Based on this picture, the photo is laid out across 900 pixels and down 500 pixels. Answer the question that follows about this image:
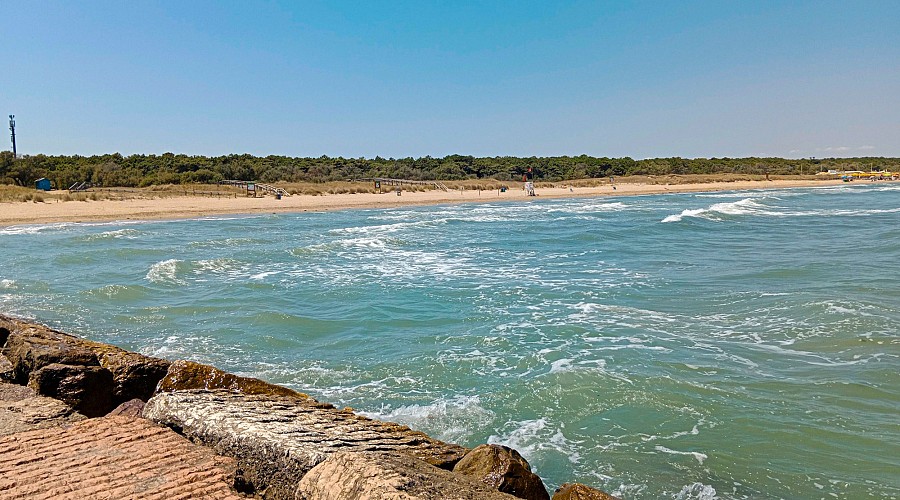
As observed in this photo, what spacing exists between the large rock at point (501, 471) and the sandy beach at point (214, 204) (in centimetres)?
3522

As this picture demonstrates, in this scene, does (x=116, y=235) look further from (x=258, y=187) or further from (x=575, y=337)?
(x=258, y=187)

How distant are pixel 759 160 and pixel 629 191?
199 ft

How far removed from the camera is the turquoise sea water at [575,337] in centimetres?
626

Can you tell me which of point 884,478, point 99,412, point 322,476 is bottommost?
point 884,478

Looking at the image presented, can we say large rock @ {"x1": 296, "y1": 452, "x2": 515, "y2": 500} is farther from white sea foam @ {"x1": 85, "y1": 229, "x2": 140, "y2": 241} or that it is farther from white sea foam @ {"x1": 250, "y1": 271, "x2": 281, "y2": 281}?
white sea foam @ {"x1": 85, "y1": 229, "x2": 140, "y2": 241}

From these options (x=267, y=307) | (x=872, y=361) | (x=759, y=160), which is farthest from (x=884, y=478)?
(x=759, y=160)

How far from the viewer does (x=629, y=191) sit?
67375 millimetres

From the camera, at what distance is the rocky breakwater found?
3494mm

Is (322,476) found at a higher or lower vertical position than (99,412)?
higher

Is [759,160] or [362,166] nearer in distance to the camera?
[362,166]

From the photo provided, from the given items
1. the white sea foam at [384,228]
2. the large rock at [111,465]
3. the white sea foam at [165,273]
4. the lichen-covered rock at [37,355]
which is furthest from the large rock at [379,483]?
the white sea foam at [384,228]

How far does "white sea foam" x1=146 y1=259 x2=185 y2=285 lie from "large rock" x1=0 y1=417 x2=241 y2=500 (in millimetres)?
11792

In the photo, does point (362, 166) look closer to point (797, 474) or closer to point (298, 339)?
point (298, 339)

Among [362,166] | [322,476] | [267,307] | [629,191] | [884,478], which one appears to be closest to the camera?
[322,476]
